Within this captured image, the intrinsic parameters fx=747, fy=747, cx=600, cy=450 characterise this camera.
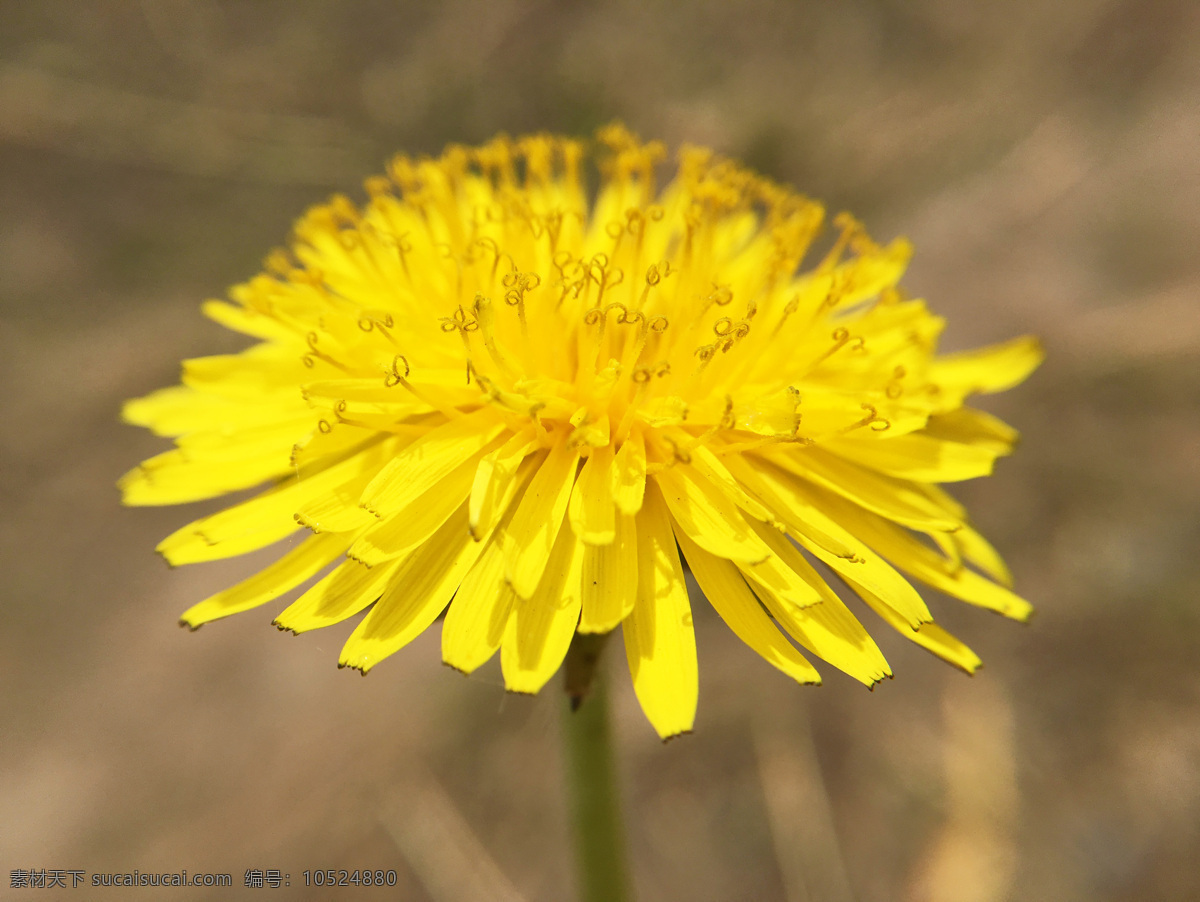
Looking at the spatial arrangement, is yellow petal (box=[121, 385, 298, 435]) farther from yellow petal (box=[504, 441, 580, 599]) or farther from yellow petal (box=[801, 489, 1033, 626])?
yellow petal (box=[801, 489, 1033, 626])

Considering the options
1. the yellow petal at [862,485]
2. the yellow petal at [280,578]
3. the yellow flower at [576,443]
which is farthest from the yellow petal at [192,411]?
the yellow petal at [862,485]

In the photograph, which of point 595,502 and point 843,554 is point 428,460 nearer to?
point 595,502

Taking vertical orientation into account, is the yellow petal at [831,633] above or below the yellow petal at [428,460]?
below

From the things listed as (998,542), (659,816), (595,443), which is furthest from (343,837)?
→ (998,542)

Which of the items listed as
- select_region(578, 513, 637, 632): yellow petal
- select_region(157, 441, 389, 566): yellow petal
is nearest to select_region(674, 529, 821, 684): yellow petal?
select_region(578, 513, 637, 632): yellow petal

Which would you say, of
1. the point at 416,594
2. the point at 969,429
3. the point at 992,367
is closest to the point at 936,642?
the point at 969,429

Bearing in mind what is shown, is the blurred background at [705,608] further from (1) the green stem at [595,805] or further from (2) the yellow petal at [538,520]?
(2) the yellow petal at [538,520]
